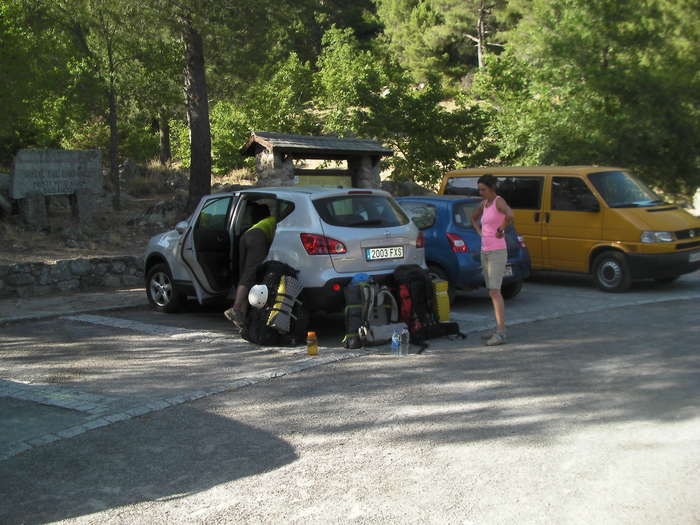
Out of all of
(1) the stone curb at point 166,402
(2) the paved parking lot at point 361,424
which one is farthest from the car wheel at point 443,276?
(1) the stone curb at point 166,402

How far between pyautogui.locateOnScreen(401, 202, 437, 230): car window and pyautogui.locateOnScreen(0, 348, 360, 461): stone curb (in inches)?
142

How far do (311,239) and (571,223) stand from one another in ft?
18.7

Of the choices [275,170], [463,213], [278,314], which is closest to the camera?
[278,314]

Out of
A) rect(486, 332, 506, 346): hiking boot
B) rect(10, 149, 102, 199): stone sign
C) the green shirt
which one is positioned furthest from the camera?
rect(10, 149, 102, 199): stone sign

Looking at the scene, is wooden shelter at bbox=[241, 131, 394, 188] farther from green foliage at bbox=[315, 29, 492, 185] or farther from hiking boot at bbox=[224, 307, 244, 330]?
hiking boot at bbox=[224, 307, 244, 330]

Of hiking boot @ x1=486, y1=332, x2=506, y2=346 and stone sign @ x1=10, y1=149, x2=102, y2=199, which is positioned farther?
stone sign @ x1=10, y1=149, x2=102, y2=199

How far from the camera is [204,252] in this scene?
9977 millimetres

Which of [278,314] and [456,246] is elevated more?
[456,246]

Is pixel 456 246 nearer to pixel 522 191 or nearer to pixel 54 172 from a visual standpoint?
pixel 522 191

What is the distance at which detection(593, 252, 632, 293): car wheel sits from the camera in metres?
12.1

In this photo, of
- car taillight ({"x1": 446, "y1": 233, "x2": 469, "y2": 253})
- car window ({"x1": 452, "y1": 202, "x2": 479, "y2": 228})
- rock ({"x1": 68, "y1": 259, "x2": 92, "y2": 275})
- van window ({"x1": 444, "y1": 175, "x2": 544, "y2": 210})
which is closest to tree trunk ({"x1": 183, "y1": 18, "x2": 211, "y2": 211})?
rock ({"x1": 68, "y1": 259, "x2": 92, "y2": 275})

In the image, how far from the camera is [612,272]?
40.6ft

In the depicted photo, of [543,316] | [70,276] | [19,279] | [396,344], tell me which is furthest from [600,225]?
[19,279]

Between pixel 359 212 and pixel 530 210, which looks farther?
pixel 530 210
